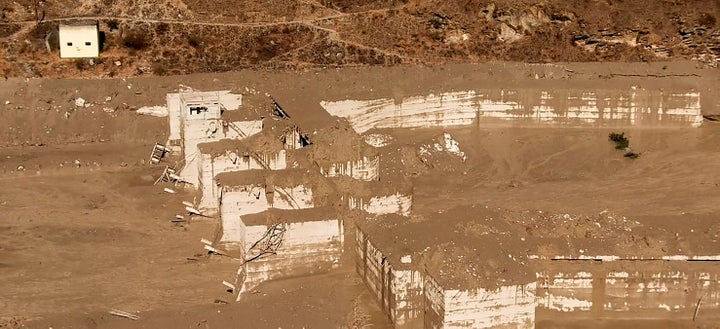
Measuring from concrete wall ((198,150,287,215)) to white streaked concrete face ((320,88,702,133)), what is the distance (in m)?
13.0

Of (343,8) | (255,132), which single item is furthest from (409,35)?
(255,132)

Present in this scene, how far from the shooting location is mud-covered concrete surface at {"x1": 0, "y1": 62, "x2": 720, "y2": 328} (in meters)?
21.6

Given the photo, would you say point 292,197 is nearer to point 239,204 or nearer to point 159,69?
point 239,204

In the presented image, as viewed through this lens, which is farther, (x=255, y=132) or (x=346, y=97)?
(x=346, y=97)

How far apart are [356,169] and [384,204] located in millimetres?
2818

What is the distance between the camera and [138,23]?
42406mm

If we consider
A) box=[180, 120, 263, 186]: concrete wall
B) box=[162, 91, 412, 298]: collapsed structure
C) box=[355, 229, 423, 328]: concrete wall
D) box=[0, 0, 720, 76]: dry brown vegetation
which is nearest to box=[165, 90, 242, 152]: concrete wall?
box=[162, 91, 412, 298]: collapsed structure

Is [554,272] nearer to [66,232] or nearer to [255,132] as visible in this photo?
[255,132]

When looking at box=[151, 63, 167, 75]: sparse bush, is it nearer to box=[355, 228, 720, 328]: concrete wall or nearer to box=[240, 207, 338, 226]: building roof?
box=[240, 207, 338, 226]: building roof

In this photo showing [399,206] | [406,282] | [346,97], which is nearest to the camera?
[406,282]

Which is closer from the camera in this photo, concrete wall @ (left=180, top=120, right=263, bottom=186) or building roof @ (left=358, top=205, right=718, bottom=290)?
building roof @ (left=358, top=205, right=718, bottom=290)

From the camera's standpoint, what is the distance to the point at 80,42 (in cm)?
4050

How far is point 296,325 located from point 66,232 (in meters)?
11.0

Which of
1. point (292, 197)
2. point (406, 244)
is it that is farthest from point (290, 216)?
point (406, 244)
